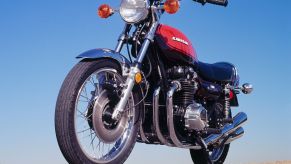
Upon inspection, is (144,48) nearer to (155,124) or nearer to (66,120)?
(155,124)

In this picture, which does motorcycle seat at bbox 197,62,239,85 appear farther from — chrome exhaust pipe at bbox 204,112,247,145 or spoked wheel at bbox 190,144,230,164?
spoked wheel at bbox 190,144,230,164

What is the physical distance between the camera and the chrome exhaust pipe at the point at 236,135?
6.38 metres

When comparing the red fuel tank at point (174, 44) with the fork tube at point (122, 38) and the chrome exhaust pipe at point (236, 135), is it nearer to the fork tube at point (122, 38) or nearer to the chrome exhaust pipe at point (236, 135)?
the fork tube at point (122, 38)

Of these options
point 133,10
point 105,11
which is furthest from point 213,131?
point 105,11

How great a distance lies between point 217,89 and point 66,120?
287cm

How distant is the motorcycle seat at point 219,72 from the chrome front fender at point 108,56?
162cm

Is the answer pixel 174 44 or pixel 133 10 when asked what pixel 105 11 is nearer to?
pixel 133 10

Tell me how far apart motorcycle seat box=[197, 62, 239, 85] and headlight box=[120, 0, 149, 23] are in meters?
1.34

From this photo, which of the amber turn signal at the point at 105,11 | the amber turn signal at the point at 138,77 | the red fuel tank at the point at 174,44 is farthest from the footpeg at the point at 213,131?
the amber turn signal at the point at 105,11

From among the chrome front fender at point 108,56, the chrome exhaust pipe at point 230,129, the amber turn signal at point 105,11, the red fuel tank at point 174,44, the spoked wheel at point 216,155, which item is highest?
the amber turn signal at point 105,11

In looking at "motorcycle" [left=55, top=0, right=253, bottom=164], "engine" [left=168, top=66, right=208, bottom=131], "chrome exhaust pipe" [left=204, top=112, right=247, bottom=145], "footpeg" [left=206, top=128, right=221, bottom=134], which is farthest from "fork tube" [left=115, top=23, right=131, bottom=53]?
"chrome exhaust pipe" [left=204, top=112, right=247, bottom=145]

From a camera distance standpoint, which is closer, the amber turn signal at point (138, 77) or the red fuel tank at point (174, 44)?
the amber turn signal at point (138, 77)

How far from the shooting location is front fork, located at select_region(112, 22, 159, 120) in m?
4.34

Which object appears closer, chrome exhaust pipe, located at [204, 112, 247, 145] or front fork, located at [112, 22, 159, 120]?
front fork, located at [112, 22, 159, 120]
